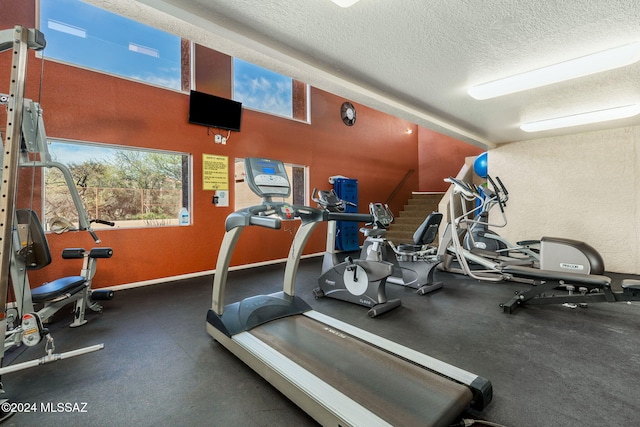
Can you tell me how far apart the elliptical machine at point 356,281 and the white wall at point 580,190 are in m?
4.20

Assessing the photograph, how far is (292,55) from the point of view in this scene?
2.26 metres

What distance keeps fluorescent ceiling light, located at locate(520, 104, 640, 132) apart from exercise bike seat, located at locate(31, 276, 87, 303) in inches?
239

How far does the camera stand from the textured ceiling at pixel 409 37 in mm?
1686

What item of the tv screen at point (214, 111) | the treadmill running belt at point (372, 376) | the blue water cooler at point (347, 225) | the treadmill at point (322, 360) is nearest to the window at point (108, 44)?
the tv screen at point (214, 111)

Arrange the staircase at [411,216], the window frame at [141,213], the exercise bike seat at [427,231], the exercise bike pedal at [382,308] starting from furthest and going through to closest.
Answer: the staircase at [411,216] < the exercise bike seat at [427,231] < the window frame at [141,213] < the exercise bike pedal at [382,308]

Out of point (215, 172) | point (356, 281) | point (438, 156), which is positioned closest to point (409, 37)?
point (356, 281)

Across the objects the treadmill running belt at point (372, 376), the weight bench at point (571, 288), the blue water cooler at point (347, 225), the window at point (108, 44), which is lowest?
the treadmill running belt at point (372, 376)

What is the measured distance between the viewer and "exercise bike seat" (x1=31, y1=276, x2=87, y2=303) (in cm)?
233

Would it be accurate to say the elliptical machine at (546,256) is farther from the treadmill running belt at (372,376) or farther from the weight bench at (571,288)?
the treadmill running belt at (372,376)

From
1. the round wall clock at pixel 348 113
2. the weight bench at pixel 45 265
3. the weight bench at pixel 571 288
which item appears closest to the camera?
the weight bench at pixel 45 265

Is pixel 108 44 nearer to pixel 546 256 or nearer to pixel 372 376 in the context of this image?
pixel 372 376

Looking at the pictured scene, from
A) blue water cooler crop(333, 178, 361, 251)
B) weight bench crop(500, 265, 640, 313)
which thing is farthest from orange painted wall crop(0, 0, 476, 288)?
weight bench crop(500, 265, 640, 313)

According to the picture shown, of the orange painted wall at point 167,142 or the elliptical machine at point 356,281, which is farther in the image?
the orange painted wall at point 167,142

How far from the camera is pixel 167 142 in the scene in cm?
434
